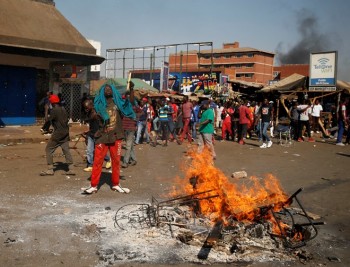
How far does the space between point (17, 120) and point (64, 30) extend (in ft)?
15.9

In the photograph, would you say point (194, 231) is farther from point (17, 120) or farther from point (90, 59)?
point (17, 120)

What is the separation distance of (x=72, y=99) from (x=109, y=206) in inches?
617

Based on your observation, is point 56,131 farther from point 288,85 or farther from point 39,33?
point 288,85

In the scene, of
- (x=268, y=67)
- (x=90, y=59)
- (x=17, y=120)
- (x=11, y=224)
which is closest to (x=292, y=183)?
(x=11, y=224)

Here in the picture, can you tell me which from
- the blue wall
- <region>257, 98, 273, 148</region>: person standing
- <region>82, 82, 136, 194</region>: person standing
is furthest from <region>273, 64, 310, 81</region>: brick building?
<region>82, 82, 136, 194</region>: person standing

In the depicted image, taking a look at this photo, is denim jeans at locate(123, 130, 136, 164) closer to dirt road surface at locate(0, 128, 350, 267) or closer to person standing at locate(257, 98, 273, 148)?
dirt road surface at locate(0, 128, 350, 267)

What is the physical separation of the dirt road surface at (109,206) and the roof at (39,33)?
15.0 feet

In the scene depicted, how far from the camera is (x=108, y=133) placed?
6898 millimetres

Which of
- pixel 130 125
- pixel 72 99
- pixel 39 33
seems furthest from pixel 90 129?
pixel 72 99

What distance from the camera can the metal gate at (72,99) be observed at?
20.6 m

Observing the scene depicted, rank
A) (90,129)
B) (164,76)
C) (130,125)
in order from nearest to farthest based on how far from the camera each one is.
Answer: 1. (90,129)
2. (130,125)
3. (164,76)

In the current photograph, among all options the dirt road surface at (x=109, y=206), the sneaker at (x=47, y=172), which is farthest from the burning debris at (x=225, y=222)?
the sneaker at (x=47, y=172)

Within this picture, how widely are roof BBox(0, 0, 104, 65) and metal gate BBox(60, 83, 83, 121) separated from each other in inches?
143

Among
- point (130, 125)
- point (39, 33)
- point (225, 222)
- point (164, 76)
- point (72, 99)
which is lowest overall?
point (225, 222)
